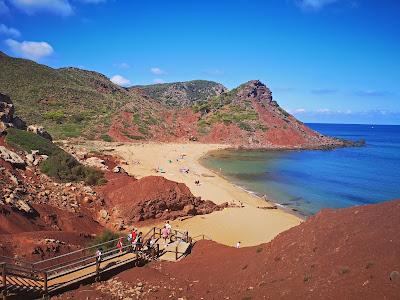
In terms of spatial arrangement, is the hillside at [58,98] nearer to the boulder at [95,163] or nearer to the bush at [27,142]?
the boulder at [95,163]

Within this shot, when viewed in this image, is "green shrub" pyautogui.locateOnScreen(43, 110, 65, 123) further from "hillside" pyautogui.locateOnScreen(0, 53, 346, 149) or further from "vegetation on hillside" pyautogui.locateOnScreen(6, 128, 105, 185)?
"vegetation on hillside" pyautogui.locateOnScreen(6, 128, 105, 185)

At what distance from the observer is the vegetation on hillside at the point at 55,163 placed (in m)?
27.5

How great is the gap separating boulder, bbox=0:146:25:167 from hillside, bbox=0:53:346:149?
131 ft

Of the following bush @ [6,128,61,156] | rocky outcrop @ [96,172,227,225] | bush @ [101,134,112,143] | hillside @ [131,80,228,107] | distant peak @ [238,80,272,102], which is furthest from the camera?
hillside @ [131,80,228,107]

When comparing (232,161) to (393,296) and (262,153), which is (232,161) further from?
(393,296)

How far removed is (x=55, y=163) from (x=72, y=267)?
14.0 m

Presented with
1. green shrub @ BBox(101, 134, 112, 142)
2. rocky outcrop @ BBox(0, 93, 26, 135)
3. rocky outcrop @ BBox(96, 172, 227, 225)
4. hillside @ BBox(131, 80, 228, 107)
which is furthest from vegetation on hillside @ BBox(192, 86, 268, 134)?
rocky outcrop @ BBox(96, 172, 227, 225)

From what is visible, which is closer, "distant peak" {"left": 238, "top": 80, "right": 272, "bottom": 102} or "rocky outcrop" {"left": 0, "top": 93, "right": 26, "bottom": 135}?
"rocky outcrop" {"left": 0, "top": 93, "right": 26, "bottom": 135}

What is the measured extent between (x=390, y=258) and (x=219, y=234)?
15727mm

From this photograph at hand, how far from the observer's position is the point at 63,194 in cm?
2527

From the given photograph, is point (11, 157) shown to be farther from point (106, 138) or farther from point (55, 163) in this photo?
point (106, 138)

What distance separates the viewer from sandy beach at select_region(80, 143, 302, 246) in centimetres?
2592

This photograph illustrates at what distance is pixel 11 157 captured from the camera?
25672 mm

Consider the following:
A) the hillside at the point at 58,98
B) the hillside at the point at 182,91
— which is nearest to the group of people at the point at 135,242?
the hillside at the point at 58,98
